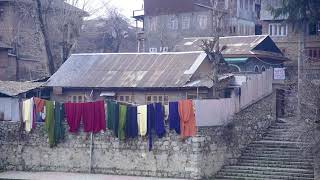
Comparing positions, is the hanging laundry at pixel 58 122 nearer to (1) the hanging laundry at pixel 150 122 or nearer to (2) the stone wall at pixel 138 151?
(2) the stone wall at pixel 138 151

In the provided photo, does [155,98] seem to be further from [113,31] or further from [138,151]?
[113,31]

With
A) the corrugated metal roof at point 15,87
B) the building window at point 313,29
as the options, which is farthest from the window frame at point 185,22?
the corrugated metal roof at point 15,87

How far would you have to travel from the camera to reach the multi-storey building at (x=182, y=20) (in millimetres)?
47969

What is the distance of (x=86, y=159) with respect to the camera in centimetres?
2578

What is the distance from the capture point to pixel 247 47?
3544cm

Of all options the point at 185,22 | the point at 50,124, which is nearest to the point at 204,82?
the point at 50,124

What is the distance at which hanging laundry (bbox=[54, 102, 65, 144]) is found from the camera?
26.1m

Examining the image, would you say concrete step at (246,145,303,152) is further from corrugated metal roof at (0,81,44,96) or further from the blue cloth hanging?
corrugated metal roof at (0,81,44,96)

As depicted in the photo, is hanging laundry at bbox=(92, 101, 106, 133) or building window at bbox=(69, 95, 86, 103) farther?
building window at bbox=(69, 95, 86, 103)

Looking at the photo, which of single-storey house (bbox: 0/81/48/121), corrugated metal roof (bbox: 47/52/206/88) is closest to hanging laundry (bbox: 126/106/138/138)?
corrugated metal roof (bbox: 47/52/206/88)

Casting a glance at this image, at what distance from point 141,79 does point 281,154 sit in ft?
28.0

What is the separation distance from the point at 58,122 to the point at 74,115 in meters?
0.89

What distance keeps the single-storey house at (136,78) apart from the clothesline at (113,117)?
3.30 m

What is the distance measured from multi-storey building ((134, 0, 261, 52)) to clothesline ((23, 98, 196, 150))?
21.8m
